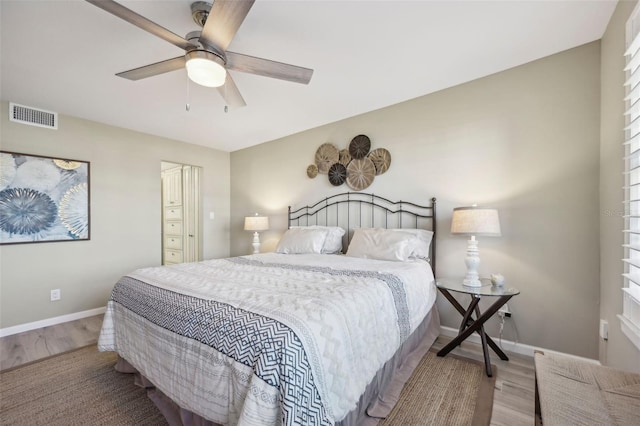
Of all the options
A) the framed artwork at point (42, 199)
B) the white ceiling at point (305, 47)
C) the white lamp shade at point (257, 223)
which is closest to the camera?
the white ceiling at point (305, 47)

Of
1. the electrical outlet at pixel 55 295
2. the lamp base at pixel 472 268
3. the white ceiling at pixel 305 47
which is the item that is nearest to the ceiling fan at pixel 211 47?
the white ceiling at pixel 305 47

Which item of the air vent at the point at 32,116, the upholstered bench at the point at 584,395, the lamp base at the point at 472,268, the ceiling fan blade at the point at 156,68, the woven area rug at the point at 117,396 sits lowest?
the woven area rug at the point at 117,396

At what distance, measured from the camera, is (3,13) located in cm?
163

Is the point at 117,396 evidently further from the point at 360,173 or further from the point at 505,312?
the point at 505,312

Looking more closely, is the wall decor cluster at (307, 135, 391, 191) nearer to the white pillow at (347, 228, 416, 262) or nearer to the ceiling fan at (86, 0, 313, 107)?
the white pillow at (347, 228, 416, 262)

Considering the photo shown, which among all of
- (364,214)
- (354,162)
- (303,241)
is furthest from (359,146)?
(303,241)

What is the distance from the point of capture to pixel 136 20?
52.3 inches

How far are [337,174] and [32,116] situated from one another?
3.47 meters

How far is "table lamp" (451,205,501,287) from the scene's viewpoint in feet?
6.72

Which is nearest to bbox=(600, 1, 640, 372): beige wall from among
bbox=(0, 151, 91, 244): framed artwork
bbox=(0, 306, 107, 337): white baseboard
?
bbox=(0, 306, 107, 337): white baseboard

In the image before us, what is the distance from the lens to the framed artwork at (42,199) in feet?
9.16

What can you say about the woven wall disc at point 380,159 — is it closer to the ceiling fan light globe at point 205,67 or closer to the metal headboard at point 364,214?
the metal headboard at point 364,214

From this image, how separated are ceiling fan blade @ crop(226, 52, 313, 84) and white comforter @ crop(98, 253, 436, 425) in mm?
1376

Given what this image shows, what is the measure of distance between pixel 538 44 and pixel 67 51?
355 cm
